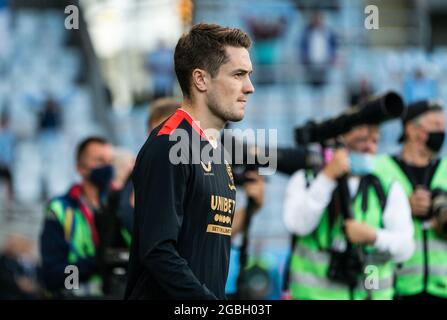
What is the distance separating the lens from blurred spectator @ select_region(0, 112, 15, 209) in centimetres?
1329

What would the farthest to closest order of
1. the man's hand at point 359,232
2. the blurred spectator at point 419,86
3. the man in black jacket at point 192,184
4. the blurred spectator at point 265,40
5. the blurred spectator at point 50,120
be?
the blurred spectator at point 265,40 → the blurred spectator at point 50,120 → the blurred spectator at point 419,86 → the man's hand at point 359,232 → the man in black jacket at point 192,184

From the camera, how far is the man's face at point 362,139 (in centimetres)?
604

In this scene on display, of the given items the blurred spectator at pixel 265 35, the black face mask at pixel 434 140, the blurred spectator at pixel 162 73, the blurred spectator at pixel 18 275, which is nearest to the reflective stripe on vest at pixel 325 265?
the black face mask at pixel 434 140

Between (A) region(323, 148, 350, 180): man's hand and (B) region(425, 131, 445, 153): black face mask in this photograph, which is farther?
(B) region(425, 131, 445, 153): black face mask

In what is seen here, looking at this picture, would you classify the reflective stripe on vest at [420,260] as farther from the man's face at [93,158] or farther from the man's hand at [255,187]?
the man's face at [93,158]

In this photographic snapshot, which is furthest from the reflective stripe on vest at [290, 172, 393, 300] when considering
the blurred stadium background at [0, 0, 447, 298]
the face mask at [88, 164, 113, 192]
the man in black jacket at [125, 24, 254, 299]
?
the blurred stadium background at [0, 0, 447, 298]

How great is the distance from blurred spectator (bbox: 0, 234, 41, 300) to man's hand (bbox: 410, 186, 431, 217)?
4735 millimetres

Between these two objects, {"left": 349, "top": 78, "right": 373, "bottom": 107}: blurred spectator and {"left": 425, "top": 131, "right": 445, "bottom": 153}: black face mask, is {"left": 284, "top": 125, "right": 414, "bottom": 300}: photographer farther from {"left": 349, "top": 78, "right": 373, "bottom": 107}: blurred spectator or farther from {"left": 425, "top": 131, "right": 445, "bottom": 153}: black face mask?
{"left": 349, "top": 78, "right": 373, "bottom": 107}: blurred spectator

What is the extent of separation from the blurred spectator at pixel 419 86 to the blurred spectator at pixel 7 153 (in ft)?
17.6

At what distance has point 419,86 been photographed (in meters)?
14.5

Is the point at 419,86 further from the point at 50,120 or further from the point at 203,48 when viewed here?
the point at 203,48
